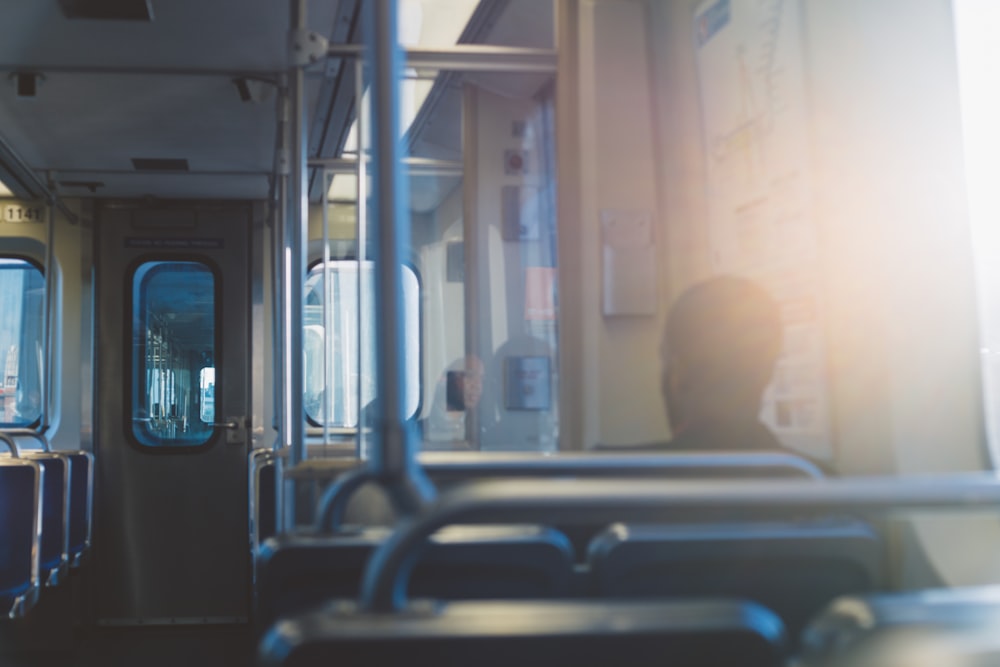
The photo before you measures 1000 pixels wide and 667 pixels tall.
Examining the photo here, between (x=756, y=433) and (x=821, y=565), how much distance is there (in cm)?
75

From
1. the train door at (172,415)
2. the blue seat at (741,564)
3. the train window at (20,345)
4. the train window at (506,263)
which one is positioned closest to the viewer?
the blue seat at (741,564)

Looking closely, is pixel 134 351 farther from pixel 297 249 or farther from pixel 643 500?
pixel 643 500

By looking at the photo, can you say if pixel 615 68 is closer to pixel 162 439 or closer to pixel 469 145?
pixel 469 145

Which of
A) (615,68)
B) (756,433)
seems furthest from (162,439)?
A: (756,433)

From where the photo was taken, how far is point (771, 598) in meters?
1.31

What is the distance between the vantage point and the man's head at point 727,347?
204 centimetres

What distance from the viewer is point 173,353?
22.1ft

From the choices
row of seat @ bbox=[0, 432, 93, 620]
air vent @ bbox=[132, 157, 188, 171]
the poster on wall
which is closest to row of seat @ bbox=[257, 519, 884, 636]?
the poster on wall

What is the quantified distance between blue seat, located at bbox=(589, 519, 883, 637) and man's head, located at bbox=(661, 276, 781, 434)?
2.39ft

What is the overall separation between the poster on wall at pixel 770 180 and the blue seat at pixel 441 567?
1.00 metres

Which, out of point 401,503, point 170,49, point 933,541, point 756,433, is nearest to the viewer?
point 401,503

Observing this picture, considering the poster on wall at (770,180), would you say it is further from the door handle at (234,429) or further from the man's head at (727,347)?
the door handle at (234,429)

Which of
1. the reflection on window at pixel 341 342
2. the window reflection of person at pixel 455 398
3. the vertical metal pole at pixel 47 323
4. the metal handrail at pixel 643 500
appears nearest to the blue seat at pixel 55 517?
the vertical metal pole at pixel 47 323

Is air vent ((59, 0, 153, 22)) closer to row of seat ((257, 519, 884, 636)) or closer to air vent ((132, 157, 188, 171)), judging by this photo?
air vent ((132, 157, 188, 171))
